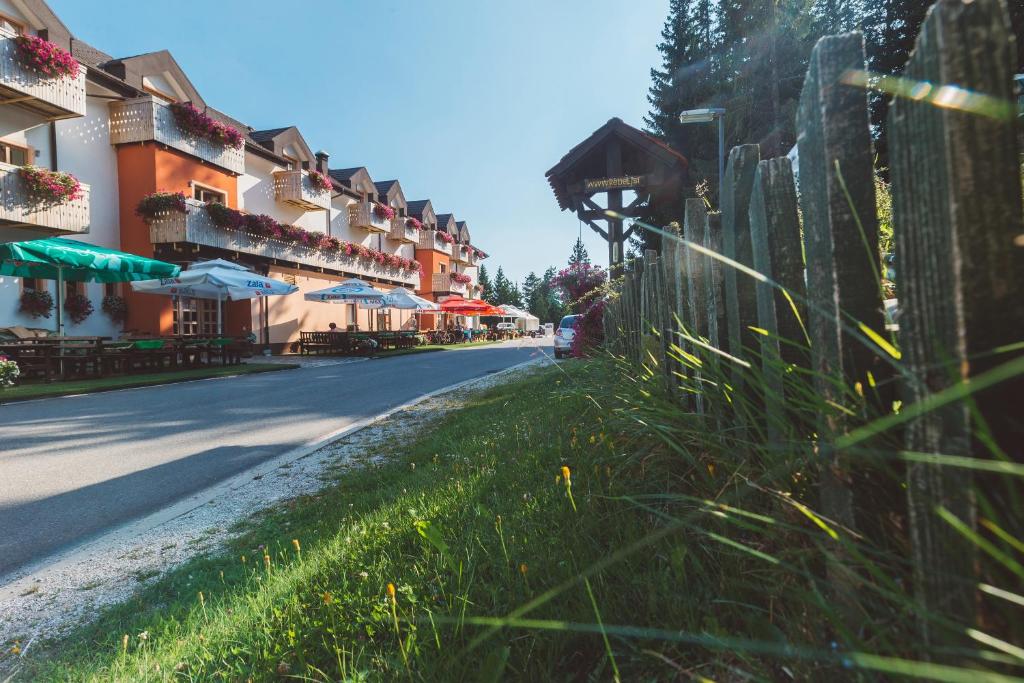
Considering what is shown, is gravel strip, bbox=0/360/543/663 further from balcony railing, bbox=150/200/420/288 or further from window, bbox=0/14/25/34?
window, bbox=0/14/25/34

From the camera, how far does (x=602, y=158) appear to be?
38.4 ft

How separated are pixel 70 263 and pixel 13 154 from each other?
260 inches

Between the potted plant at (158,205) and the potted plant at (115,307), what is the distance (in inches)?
111

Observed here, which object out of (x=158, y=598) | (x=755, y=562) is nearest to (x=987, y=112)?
(x=755, y=562)

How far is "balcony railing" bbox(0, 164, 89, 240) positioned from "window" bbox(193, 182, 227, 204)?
4271 millimetres

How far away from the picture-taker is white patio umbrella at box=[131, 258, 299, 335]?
14.4 metres

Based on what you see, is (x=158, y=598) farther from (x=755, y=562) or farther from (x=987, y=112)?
(x=987, y=112)

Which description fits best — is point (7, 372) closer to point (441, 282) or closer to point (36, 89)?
point (36, 89)

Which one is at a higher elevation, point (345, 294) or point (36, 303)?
point (345, 294)

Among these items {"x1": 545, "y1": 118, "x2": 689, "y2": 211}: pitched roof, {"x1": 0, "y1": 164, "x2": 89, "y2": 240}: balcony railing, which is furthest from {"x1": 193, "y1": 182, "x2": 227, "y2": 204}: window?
{"x1": 545, "y1": 118, "x2": 689, "y2": 211}: pitched roof

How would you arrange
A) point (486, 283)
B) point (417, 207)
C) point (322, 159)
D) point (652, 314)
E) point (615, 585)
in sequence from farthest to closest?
point (486, 283) < point (417, 207) < point (322, 159) < point (652, 314) < point (615, 585)

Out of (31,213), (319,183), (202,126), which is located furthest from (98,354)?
(319,183)

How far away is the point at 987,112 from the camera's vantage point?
0.69 metres

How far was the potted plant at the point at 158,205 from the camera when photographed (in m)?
16.8
